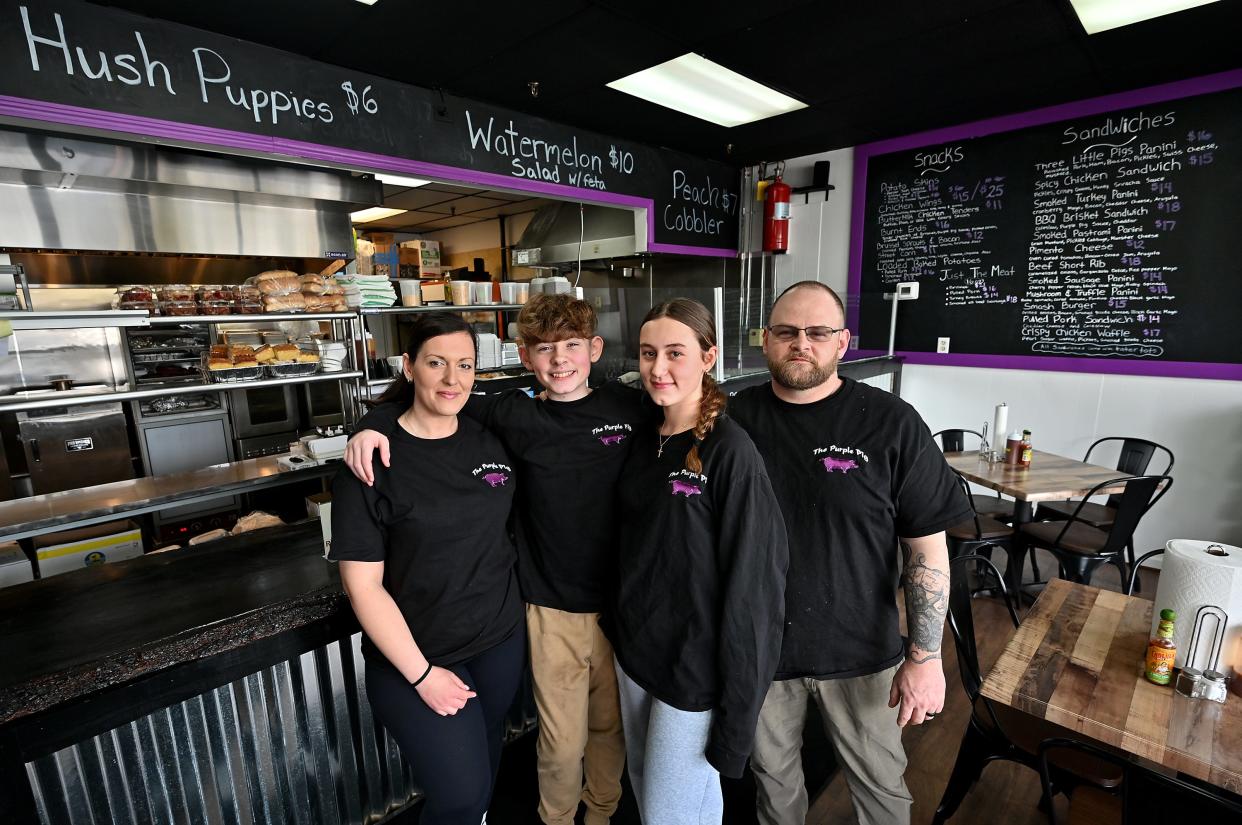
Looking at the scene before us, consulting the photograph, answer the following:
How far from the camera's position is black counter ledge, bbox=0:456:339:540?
2258mm

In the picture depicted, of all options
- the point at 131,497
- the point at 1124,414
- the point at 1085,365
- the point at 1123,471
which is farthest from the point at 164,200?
the point at 1124,414

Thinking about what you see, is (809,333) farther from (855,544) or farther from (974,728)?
(974,728)

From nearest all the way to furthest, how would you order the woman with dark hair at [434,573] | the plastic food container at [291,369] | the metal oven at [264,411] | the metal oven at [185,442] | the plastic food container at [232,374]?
the woman with dark hair at [434,573] → the plastic food container at [232,374] → the plastic food container at [291,369] → the metal oven at [185,442] → the metal oven at [264,411]

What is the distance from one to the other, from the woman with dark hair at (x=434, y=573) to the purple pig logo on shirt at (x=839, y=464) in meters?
0.82

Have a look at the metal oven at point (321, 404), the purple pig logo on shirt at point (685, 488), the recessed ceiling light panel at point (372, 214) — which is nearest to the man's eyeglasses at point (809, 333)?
the purple pig logo on shirt at point (685, 488)

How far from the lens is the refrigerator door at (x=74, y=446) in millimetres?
3982

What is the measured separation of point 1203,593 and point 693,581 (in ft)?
4.12

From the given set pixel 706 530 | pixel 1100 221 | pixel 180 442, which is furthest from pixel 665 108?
pixel 180 442

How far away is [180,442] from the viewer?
4477 millimetres

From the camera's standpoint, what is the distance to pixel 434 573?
53.6 inches

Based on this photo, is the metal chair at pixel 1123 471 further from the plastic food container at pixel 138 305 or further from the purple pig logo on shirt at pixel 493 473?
the plastic food container at pixel 138 305

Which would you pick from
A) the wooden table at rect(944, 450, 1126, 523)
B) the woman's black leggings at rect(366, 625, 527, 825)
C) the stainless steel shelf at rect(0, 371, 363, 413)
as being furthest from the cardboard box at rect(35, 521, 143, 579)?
the wooden table at rect(944, 450, 1126, 523)

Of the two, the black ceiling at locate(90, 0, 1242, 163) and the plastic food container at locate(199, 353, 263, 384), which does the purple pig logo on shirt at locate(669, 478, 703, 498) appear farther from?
the plastic food container at locate(199, 353, 263, 384)

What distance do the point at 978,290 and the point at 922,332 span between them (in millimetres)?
497
